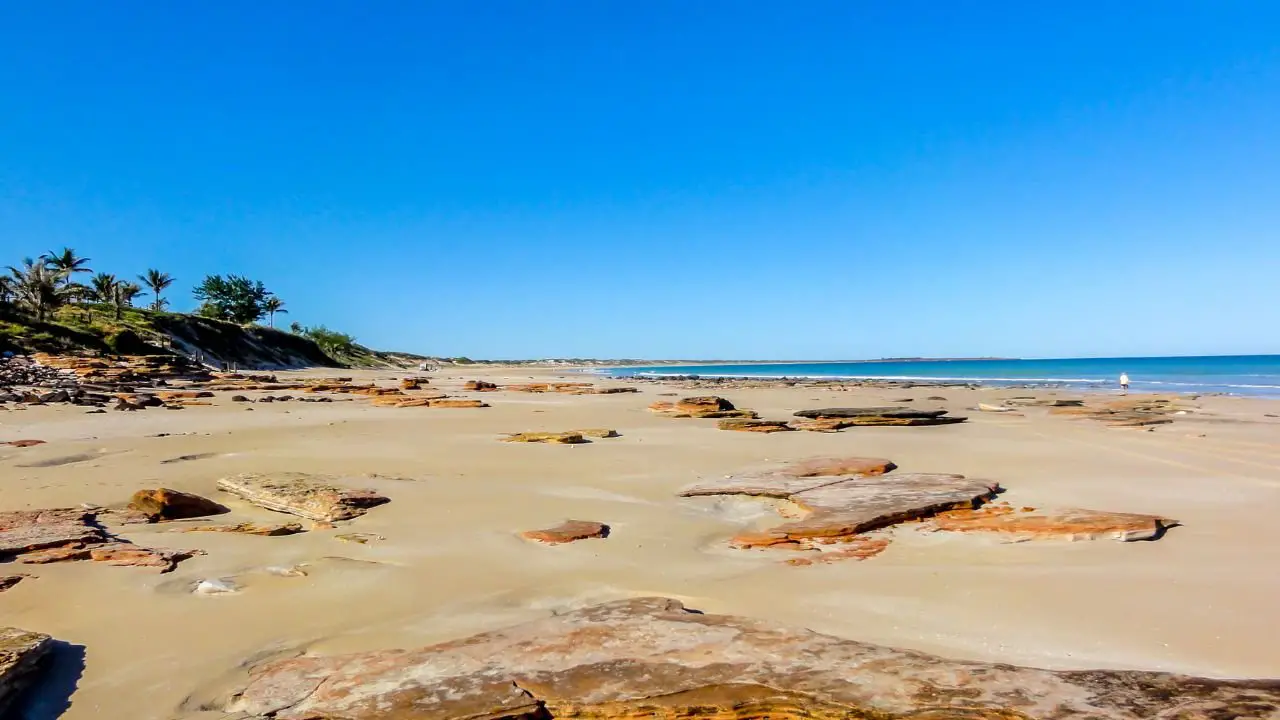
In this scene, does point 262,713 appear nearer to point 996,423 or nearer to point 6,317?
point 996,423

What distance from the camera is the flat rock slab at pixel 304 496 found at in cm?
645

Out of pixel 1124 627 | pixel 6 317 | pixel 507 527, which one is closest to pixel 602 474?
pixel 507 527

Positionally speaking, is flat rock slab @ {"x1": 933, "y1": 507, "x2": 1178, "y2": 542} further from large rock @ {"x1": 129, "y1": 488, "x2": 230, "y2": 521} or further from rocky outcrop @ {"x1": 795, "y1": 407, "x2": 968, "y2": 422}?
rocky outcrop @ {"x1": 795, "y1": 407, "x2": 968, "y2": 422}

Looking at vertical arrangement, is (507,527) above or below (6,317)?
below

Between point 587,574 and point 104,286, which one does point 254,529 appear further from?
point 104,286

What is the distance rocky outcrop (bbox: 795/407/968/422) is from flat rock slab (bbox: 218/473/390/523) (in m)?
10.1

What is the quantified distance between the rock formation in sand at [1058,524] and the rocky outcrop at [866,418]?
8.10 m

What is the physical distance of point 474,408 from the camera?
765 inches

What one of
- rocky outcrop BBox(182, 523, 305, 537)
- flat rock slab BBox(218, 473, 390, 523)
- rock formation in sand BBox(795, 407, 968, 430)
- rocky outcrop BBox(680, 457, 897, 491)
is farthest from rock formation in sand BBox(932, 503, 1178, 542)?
rock formation in sand BBox(795, 407, 968, 430)

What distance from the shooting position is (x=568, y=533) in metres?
5.88

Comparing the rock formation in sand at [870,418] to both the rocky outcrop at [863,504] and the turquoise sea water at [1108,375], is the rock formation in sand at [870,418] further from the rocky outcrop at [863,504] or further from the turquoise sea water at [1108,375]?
the turquoise sea water at [1108,375]

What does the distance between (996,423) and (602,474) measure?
11932 mm

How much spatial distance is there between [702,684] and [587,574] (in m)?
2.24

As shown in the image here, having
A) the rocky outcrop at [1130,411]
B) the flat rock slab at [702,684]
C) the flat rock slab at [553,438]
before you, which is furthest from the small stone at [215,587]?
the rocky outcrop at [1130,411]
